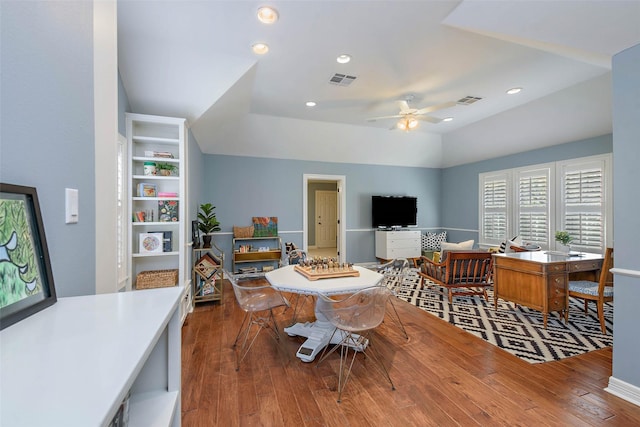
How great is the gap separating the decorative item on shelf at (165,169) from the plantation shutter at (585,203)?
20.2 ft

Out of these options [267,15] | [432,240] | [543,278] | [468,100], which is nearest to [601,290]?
[543,278]

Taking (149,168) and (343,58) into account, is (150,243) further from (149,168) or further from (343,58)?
(343,58)

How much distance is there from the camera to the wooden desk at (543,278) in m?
3.14

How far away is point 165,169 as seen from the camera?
3244 millimetres

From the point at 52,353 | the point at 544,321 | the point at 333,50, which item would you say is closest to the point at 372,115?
the point at 333,50

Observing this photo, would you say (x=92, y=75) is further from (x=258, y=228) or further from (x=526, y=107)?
(x=526, y=107)

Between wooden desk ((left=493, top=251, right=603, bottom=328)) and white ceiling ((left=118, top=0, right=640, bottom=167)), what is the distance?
2.07 m

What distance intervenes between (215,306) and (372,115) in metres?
4.05

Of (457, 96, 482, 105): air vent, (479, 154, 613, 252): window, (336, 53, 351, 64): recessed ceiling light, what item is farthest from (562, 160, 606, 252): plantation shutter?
(336, 53, 351, 64): recessed ceiling light

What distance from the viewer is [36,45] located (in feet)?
2.78

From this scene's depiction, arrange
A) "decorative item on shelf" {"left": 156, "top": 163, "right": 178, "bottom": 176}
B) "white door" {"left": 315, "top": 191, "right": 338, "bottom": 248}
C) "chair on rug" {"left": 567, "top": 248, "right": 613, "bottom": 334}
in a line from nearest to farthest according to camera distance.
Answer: "chair on rug" {"left": 567, "top": 248, "right": 613, "bottom": 334}
"decorative item on shelf" {"left": 156, "top": 163, "right": 178, "bottom": 176}
"white door" {"left": 315, "top": 191, "right": 338, "bottom": 248}

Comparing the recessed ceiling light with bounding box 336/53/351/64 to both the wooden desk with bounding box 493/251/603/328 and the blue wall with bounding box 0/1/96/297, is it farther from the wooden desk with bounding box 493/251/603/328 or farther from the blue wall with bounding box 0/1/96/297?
the wooden desk with bounding box 493/251/603/328

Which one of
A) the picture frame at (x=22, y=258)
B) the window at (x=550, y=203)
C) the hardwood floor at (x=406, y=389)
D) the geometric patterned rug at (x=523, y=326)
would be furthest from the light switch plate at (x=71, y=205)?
the window at (x=550, y=203)

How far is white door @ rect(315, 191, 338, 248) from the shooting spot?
10211 millimetres
